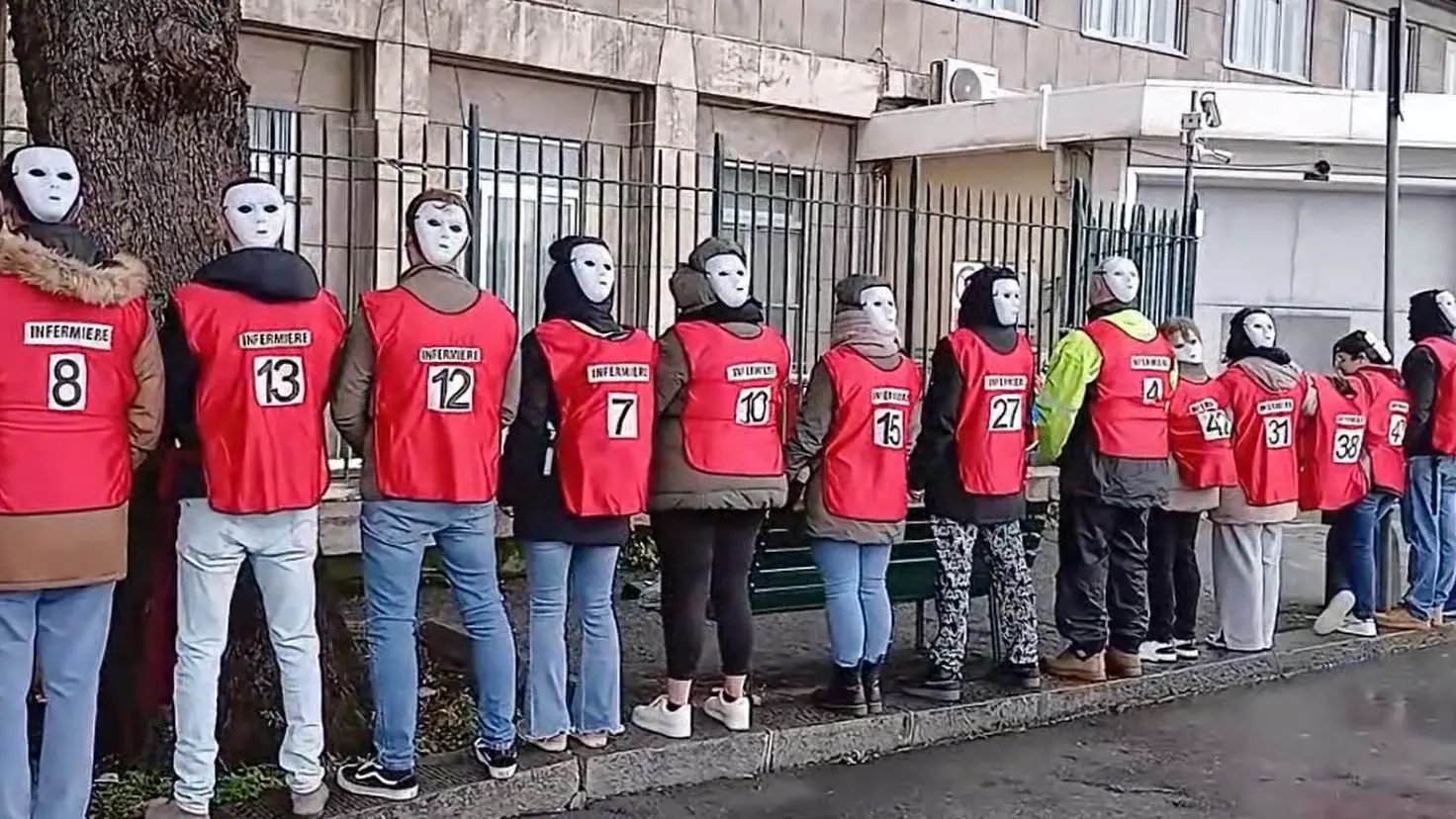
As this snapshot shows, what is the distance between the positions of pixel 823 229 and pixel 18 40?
8.94m

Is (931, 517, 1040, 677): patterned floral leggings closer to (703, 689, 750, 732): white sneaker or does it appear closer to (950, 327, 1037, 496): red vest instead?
(950, 327, 1037, 496): red vest

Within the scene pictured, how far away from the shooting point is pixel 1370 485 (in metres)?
9.30

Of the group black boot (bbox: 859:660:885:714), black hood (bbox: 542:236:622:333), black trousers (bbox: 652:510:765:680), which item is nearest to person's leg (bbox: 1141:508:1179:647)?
black boot (bbox: 859:660:885:714)

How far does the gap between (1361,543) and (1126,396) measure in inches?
97.1

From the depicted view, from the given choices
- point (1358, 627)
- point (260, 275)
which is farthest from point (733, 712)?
point (1358, 627)

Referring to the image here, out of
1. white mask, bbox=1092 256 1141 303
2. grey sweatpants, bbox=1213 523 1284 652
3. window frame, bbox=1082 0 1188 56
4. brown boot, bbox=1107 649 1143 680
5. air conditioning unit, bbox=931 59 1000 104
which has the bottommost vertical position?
brown boot, bbox=1107 649 1143 680

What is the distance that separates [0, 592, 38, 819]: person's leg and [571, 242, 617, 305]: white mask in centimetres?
210

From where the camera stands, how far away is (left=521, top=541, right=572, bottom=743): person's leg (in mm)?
6059

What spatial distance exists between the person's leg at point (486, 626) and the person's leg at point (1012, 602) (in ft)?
7.94

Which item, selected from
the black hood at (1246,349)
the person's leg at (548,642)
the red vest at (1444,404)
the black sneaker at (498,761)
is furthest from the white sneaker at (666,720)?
the red vest at (1444,404)

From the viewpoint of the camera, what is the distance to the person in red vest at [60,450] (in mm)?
4629

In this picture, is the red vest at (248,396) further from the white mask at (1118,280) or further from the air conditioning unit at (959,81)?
the air conditioning unit at (959,81)

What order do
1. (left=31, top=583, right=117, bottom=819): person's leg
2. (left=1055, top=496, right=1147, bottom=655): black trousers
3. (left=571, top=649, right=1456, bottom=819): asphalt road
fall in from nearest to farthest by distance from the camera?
(left=31, top=583, right=117, bottom=819): person's leg → (left=571, top=649, right=1456, bottom=819): asphalt road → (left=1055, top=496, right=1147, bottom=655): black trousers

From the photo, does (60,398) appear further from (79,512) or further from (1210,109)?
(1210,109)
